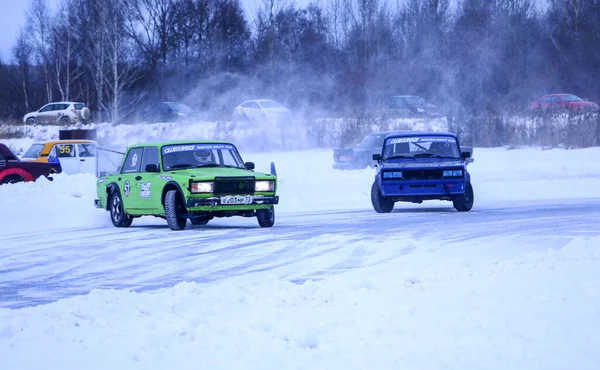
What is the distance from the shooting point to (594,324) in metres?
7.14

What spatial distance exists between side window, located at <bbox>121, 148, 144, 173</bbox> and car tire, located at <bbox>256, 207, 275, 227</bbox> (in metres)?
2.30

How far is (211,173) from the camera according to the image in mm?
15367

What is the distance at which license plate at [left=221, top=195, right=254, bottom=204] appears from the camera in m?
15.1

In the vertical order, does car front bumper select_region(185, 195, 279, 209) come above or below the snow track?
above

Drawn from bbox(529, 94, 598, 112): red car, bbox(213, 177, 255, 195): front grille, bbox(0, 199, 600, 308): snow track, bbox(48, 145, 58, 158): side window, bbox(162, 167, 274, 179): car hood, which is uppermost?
bbox(529, 94, 598, 112): red car

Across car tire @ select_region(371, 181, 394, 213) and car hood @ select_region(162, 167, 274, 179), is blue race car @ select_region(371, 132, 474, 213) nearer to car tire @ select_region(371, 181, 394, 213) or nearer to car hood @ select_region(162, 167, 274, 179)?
car tire @ select_region(371, 181, 394, 213)

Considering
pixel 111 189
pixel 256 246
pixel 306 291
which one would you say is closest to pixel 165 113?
pixel 111 189

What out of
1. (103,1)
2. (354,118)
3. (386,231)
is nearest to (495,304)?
(386,231)

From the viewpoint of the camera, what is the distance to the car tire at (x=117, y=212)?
55.4ft

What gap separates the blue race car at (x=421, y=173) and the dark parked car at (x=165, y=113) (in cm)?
→ 3141

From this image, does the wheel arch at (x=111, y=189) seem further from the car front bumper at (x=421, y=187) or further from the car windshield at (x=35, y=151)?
the car windshield at (x=35, y=151)

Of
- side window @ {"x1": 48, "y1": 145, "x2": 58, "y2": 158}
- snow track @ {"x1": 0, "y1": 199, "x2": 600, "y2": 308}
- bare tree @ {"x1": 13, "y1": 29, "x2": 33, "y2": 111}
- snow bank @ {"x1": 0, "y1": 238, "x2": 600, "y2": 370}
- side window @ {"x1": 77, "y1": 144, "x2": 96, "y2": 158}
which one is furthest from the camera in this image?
bare tree @ {"x1": 13, "y1": 29, "x2": 33, "y2": 111}

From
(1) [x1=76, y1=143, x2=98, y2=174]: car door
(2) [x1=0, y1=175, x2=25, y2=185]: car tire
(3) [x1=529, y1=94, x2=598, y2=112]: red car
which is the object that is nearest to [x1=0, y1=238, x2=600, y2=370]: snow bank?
(2) [x1=0, y1=175, x2=25, y2=185]: car tire

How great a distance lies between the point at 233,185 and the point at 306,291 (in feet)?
23.2
